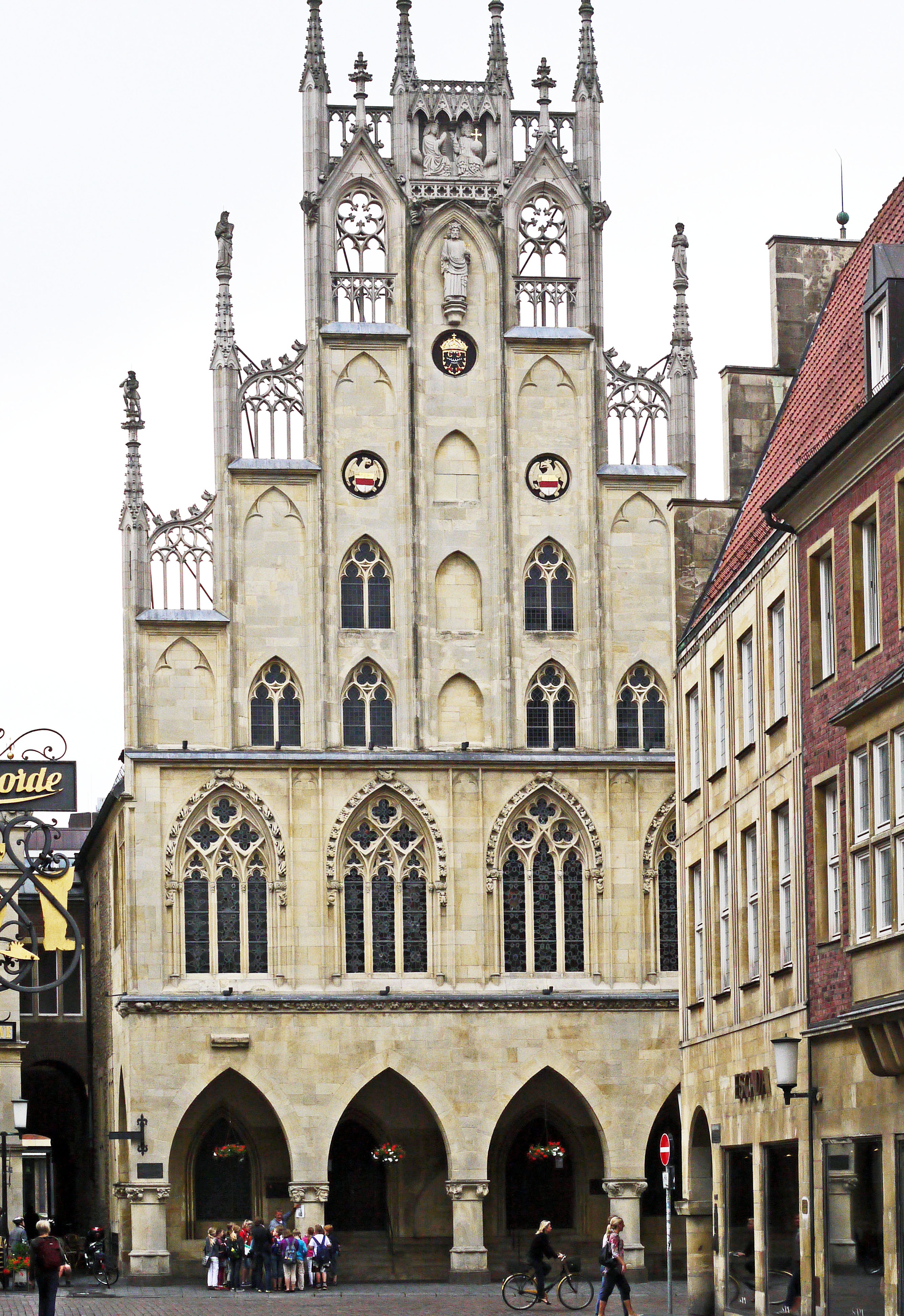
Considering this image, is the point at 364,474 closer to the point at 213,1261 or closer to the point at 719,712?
the point at 213,1261

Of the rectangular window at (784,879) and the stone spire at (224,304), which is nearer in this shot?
the rectangular window at (784,879)

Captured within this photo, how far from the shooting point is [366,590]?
52.6 metres

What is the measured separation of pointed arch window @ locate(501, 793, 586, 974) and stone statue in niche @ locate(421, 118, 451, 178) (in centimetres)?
1386

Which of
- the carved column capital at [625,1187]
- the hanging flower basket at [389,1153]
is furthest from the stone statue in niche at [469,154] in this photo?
the carved column capital at [625,1187]

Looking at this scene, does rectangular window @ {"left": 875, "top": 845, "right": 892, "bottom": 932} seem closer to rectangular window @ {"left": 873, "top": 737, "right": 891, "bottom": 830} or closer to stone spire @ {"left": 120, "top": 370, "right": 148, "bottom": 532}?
rectangular window @ {"left": 873, "top": 737, "right": 891, "bottom": 830}

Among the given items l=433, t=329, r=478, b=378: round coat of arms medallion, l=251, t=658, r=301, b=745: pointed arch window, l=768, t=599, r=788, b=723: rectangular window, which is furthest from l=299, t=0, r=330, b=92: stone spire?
l=768, t=599, r=788, b=723: rectangular window

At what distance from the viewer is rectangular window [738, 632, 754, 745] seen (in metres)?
32.6

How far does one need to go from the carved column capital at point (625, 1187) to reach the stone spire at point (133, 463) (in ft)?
55.1

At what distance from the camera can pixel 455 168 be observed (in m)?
54.5

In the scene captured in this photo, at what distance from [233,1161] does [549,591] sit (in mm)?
13798

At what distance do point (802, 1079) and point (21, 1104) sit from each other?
21117 mm

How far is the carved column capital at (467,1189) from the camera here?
167 ft

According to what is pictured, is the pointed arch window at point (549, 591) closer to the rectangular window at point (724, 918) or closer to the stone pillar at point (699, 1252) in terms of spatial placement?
the stone pillar at point (699, 1252)

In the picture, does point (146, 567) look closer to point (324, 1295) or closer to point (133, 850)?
point (133, 850)
